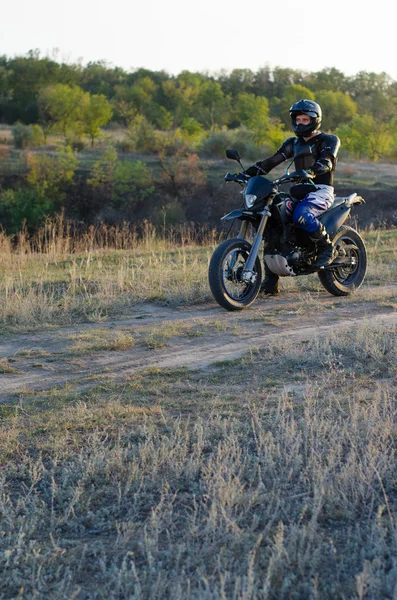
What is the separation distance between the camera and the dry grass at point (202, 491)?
3059 millimetres

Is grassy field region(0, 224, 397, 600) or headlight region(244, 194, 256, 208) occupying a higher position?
headlight region(244, 194, 256, 208)

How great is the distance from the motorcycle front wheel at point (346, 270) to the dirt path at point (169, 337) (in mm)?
200

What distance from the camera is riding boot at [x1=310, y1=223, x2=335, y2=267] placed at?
29.2 feet

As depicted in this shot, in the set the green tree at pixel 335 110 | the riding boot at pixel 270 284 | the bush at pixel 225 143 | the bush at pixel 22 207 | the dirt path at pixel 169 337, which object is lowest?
the bush at pixel 22 207

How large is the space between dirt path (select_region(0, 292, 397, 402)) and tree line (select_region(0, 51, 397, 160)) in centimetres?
4154

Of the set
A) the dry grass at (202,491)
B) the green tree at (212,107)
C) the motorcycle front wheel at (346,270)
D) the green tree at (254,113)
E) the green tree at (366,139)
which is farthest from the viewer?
the green tree at (212,107)

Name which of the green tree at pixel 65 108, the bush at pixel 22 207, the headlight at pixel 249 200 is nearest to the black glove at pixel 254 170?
the headlight at pixel 249 200

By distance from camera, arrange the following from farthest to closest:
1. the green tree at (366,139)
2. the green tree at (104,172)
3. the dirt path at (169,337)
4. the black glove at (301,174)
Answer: the green tree at (366,139), the green tree at (104,172), the black glove at (301,174), the dirt path at (169,337)

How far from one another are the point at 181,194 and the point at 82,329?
35579 millimetres

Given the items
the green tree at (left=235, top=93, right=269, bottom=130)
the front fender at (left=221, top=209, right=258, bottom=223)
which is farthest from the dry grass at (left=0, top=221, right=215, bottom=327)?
the green tree at (left=235, top=93, right=269, bottom=130)

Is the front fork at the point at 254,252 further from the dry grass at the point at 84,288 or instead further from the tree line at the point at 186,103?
the tree line at the point at 186,103

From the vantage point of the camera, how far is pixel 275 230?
29.5 ft

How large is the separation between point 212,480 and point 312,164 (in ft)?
18.9

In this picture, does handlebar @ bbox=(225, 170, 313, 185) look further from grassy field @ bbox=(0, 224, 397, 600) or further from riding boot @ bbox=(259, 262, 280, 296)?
grassy field @ bbox=(0, 224, 397, 600)
